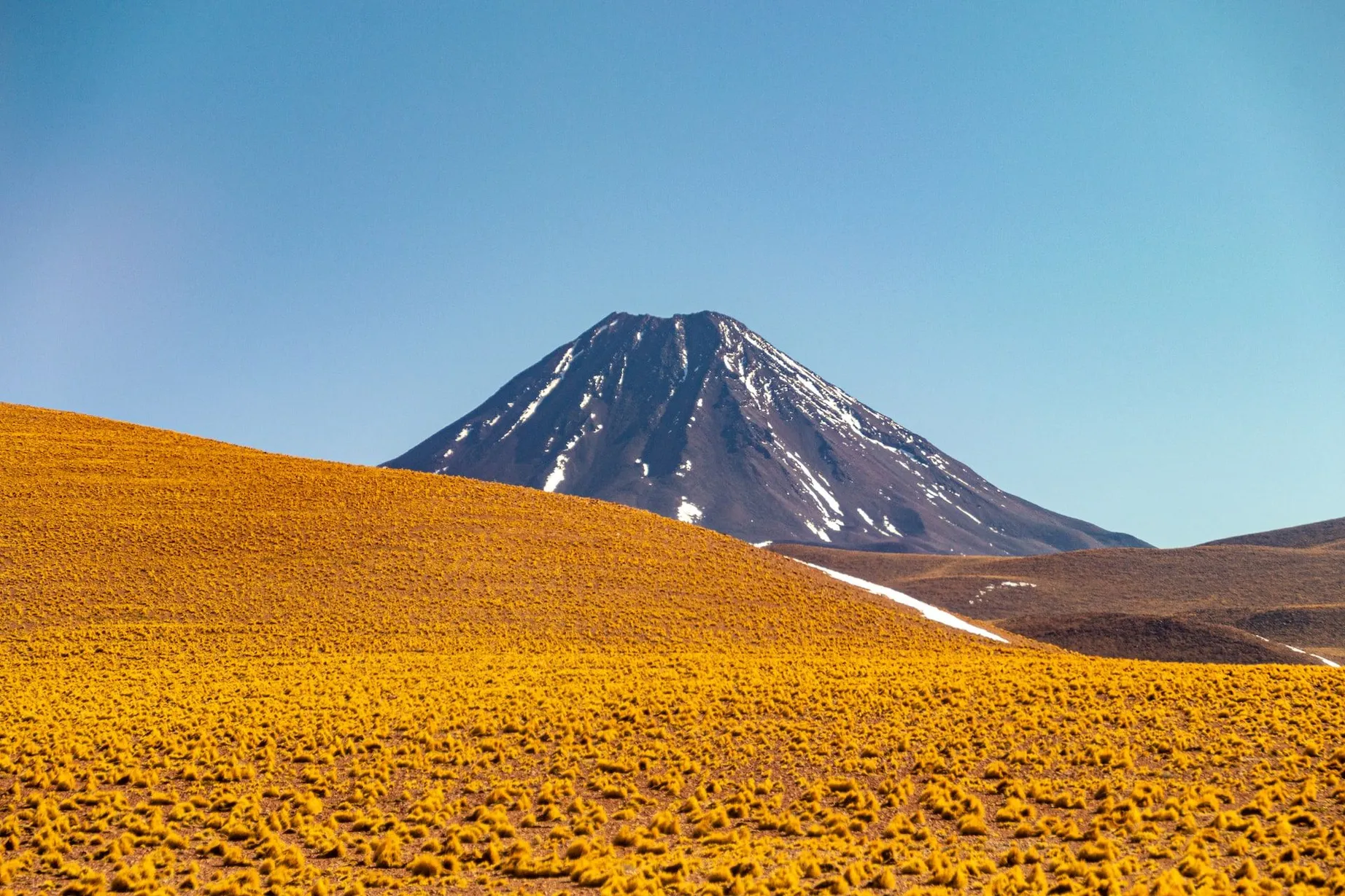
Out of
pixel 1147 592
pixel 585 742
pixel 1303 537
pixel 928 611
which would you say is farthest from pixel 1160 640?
pixel 1303 537

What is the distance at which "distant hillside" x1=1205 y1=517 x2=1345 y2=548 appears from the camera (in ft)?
399

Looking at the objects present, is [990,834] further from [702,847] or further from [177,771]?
[177,771]

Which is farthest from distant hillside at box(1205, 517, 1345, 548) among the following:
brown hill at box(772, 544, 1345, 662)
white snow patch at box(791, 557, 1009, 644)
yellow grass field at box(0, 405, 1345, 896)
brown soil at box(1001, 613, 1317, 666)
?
yellow grass field at box(0, 405, 1345, 896)

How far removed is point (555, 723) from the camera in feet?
77.3

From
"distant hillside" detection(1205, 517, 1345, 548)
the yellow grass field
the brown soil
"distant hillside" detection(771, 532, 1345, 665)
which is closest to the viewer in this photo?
the yellow grass field

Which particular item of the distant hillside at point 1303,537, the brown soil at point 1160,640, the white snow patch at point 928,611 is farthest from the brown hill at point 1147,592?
the white snow patch at point 928,611

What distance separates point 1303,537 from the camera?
413 ft

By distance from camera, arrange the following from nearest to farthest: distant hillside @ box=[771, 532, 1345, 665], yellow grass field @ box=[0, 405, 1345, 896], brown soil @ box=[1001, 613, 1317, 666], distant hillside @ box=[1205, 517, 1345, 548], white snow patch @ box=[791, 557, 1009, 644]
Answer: yellow grass field @ box=[0, 405, 1345, 896] → white snow patch @ box=[791, 557, 1009, 644] → brown soil @ box=[1001, 613, 1317, 666] → distant hillside @ box=[771, 532, 1345, 665] → distant hillside @ box=[1205, 517, 1345, 548]

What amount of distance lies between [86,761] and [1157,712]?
2357 centimetres

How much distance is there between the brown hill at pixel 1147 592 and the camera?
210ft

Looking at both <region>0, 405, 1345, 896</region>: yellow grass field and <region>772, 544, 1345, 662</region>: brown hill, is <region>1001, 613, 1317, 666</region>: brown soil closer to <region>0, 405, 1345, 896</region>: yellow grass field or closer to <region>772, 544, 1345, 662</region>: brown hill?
<region>772, 544, 1345, 662</region>: brown hill

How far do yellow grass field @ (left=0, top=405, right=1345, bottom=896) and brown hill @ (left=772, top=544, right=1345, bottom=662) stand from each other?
90.5 feet

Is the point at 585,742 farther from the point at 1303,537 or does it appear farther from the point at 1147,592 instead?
the point at 1303,537

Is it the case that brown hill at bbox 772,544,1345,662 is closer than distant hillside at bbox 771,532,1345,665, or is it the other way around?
distant hillside at bbox 771,532,1345,665
